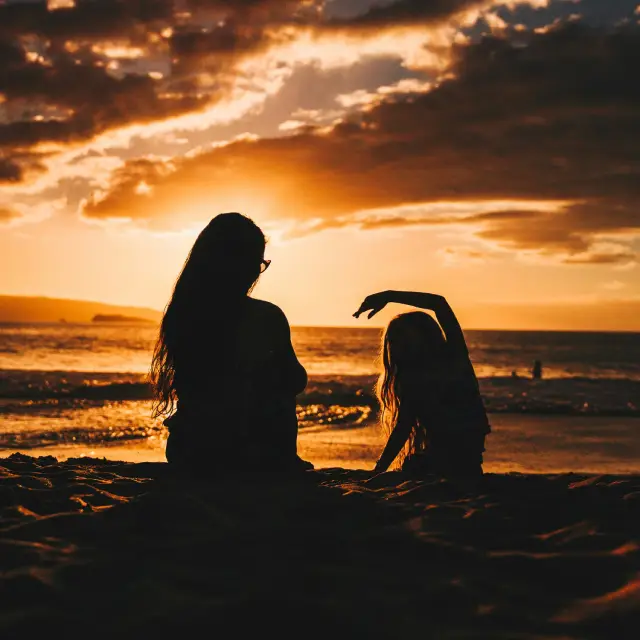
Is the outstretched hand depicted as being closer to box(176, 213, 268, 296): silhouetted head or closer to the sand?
box(176, 213, 268, 296): silhouetted head

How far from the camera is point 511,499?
3658mm

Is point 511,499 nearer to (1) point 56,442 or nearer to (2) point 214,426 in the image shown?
(2) point 214,426

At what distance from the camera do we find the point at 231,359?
4375mm

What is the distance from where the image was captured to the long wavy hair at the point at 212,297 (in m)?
4.36

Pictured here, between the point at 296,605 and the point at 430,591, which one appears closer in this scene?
the point at 296,605

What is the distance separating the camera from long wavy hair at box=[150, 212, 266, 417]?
14.3 ft

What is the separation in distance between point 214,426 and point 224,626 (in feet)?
7.67

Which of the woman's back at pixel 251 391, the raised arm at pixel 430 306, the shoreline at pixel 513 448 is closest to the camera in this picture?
the woman's back at pixel 251 391

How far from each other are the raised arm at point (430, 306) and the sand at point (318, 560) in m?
1.14

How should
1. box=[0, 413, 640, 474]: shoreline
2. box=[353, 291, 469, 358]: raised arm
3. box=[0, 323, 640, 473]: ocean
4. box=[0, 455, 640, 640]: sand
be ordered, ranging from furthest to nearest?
box=[0, 323, 640, 473]: ocean → box=[0, 413, 640, 474]: shoreline → box=[353, 291, 469, 358]: raised arm → box=[0, 455, 640, 640]: sand

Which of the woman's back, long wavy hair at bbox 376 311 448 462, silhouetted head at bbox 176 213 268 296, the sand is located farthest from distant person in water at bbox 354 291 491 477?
silhouetted head at bbox 176 213 268 296

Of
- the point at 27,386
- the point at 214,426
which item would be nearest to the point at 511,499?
the point at 214,426

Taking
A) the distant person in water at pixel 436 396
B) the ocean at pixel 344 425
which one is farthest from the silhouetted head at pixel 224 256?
the ocean at pixel 344 425

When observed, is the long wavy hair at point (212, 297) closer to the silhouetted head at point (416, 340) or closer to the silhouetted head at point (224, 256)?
the silhouetted head at point (224, 256)
